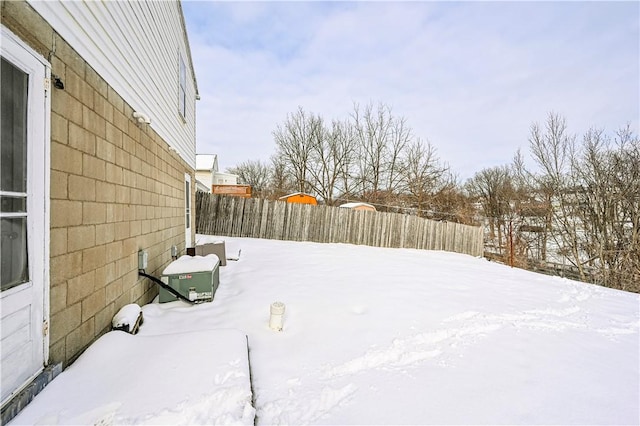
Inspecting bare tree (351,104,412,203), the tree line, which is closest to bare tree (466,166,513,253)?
the tree line

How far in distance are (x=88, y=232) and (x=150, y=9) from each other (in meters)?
3.30

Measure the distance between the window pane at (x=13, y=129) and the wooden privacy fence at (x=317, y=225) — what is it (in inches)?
361

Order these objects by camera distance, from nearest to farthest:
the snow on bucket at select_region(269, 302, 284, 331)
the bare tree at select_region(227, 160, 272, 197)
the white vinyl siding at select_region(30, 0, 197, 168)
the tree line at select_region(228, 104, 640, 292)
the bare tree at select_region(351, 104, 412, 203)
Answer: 1. the white vinyl siding at select_region(30, 0, 197, 168)
2. the snow on bucket at select_region(269, 302, 284, 331)
3. the tree line at select_region(228, 104, 640, 292)
4. the bare tree at select_region(351, 104, 412, 203)
5. the bare tree at select_region(227, 160, 272, 197)

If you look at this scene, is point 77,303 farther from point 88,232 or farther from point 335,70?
point 335,70

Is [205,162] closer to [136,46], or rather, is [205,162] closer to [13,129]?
[136,46]

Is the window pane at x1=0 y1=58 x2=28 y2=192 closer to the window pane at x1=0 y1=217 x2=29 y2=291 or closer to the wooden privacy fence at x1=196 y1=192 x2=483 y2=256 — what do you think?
the window pane at x1=0 y1=217 x2=29 y2=291

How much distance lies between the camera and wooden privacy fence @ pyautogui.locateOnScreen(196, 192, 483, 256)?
10.7 metres

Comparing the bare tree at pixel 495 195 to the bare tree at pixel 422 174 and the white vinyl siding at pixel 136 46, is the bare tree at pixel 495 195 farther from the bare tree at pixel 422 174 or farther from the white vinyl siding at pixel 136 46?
the white vinyl siding at pixel 136 46

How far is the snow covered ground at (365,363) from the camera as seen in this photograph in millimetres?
1747

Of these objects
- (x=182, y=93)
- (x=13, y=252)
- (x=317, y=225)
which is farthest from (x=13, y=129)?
(x=317, y=225)

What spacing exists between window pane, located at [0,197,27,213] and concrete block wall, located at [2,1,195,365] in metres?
0.20

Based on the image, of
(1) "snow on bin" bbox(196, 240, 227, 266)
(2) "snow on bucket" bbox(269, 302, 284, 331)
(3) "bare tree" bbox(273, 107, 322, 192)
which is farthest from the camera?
(3) "bare tree" bbox(273, 107, 322, 192)

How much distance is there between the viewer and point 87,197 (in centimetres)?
221

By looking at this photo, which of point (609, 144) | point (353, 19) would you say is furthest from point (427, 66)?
point (609, 144)
